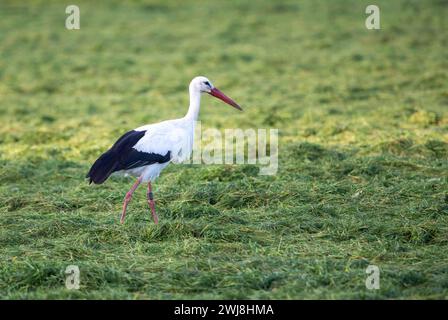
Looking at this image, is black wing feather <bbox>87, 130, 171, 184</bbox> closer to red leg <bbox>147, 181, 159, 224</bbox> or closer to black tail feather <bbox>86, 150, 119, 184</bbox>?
black tail feather <bbox>86, 150, 119, 184</bbox>

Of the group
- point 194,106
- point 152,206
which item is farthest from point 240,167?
point 152,206

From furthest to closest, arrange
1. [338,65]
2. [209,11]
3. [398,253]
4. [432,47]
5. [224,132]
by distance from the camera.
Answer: [209,11] → [432,47] → [338,65] → [224,132] → [398,253]

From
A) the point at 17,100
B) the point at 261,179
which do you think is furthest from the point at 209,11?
the point at 261,179

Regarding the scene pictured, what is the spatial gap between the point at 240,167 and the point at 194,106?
3.89 ft

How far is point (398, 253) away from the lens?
6875mm

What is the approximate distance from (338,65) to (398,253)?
1127 cm

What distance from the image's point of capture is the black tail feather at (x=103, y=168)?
8.06m

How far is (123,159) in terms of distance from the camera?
827cm

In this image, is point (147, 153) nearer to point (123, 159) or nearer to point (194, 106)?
point (123, 159)

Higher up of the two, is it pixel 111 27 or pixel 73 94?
pixel 111 27

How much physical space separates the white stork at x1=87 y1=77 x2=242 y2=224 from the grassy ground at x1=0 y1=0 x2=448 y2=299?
0.40 m
